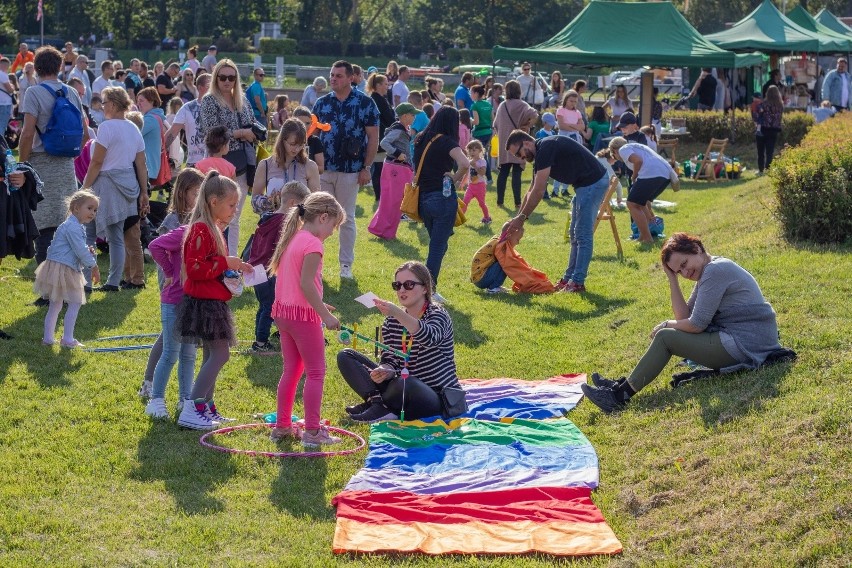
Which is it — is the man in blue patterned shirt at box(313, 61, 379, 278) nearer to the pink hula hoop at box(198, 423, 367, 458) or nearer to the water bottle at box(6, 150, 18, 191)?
the water bottle at box(6, 150, 18, 191)

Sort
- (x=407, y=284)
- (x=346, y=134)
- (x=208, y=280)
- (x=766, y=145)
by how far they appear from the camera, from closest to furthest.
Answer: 1. (x=208, y=280)
2. (x=407, y=284)
3. (x=346, y=134)
4. (x=766, y=145)

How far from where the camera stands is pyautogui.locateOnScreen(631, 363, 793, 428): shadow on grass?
7023 mm

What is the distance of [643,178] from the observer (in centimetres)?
1488

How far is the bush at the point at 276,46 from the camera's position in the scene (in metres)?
58.5

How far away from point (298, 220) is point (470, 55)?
58.7 meters

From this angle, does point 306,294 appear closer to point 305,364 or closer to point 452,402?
point 305,364

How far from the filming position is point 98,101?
60.8 ft

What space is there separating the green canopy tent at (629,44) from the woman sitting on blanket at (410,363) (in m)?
18.7

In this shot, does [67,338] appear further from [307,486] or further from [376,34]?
[376,34]

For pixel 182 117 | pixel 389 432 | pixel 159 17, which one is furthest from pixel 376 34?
pixel 389 432

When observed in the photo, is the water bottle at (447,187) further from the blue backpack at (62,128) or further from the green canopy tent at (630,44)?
the green canopy tent at (630,44)

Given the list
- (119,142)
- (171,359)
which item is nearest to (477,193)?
(119,142)

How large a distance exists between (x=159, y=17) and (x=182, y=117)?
55.0 metres

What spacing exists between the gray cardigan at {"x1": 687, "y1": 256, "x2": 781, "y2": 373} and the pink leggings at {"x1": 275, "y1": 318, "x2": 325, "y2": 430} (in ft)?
8.57
